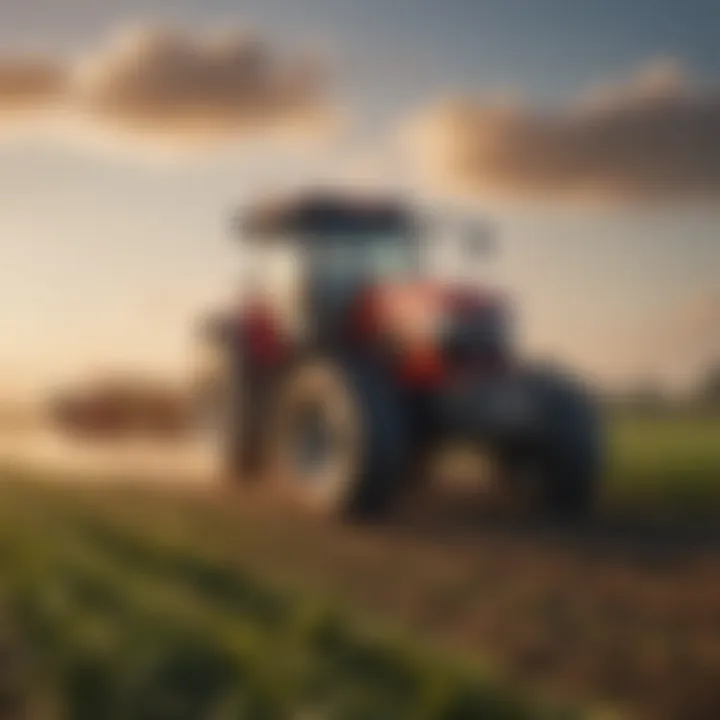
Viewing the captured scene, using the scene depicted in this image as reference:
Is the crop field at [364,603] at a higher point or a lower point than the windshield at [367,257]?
lower

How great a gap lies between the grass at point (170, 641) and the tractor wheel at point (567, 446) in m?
0.20

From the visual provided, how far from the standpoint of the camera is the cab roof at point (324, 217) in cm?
128

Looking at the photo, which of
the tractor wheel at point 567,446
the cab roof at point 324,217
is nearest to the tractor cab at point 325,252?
the cab roof at point 324,217

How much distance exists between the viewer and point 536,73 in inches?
50.1

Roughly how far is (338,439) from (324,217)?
9.4 inches

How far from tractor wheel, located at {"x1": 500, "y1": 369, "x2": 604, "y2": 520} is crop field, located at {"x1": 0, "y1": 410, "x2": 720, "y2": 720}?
23 mm

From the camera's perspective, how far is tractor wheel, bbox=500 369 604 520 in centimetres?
125

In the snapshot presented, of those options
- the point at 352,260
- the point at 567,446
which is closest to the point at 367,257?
the point at 352,260

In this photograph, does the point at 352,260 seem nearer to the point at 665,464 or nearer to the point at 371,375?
the point at 371,375

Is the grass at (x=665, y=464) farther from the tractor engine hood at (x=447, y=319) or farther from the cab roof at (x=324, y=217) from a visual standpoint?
the cab roof at (x=324, y=217)

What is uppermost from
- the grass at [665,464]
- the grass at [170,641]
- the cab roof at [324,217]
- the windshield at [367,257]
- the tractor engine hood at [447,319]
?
the cab roof at [324,217]

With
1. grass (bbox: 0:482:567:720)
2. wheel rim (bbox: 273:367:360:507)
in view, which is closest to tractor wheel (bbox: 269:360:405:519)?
wheel rim (bbox: 273:367:360:507)

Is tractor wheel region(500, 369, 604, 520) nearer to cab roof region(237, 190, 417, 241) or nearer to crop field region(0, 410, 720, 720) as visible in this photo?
crop field region(0, 410, 720, 720)

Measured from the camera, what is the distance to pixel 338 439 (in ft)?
4.33
